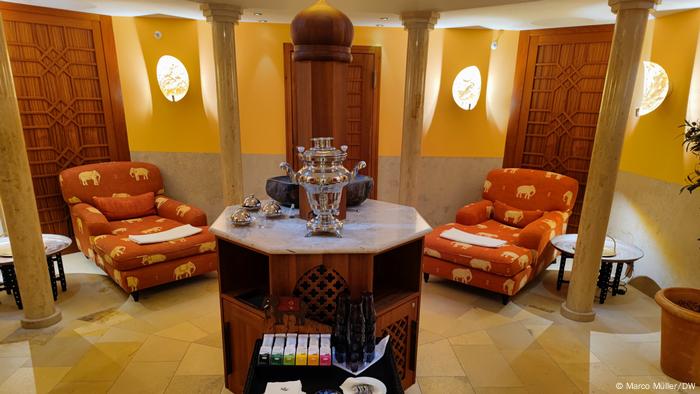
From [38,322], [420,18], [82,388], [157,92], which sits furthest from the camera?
[157,92]

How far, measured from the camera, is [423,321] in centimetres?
322

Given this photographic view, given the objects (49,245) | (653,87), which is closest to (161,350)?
(49,245)

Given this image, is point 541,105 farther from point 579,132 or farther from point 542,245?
point 542,245

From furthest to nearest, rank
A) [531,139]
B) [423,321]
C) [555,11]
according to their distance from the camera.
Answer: [531,139]
[555,11]
[423,321]

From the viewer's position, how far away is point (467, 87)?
15.2 feet

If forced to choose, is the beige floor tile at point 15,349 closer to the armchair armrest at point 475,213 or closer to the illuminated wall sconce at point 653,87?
the armchair armrest at point 475,213

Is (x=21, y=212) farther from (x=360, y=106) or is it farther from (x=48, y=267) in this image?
(x=360, y=106)

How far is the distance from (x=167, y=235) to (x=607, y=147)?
3545 millimetres

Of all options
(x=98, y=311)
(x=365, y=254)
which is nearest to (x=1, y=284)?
(x=98, y=311)

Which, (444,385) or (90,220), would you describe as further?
(90,220)

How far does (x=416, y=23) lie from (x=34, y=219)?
3326 mm

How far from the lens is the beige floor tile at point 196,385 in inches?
94.0

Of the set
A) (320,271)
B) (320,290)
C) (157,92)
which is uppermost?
(157,92)

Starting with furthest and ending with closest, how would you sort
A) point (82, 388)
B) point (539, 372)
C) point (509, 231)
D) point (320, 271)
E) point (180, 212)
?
1. point (180, 212)
2. point (509, 231)
3. point (539, 372)
4. point (82, 388)
5. point (320, 271)
